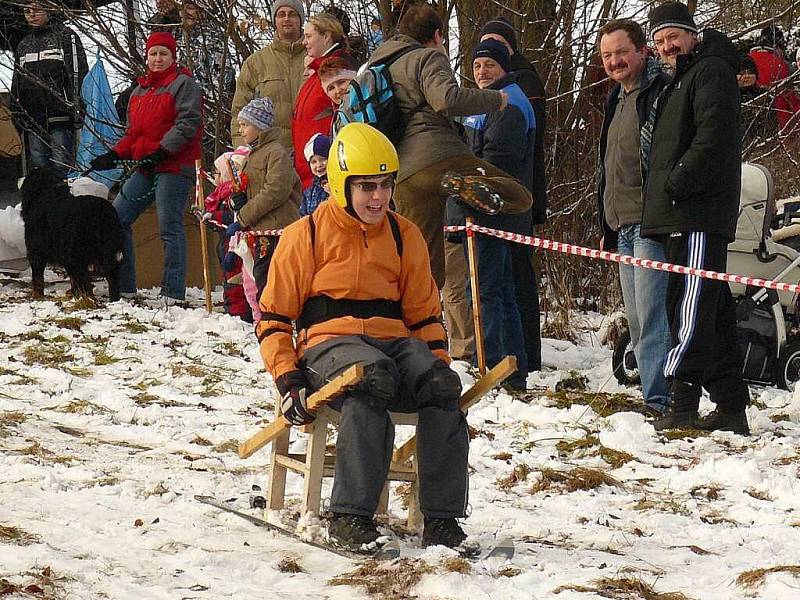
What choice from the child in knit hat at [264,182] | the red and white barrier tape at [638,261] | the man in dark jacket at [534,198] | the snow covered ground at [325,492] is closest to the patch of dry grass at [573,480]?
the snow covered ground at [325,492]

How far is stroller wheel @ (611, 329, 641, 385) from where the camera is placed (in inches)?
304

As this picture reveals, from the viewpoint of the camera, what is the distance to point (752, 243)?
7.69 metres

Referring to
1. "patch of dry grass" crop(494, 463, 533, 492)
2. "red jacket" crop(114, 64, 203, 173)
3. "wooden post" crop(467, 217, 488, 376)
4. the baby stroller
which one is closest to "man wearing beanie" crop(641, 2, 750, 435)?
"patch of dry grass" crop(494, 463, 533, 492)

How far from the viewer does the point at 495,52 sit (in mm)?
7523

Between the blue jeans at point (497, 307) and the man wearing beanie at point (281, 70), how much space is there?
2347 millimetres

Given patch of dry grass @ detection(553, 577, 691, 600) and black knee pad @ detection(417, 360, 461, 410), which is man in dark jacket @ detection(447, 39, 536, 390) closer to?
black knee pad @ detection(417, 360, 461, 410)

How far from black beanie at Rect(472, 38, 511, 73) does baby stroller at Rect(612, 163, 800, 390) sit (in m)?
1.61

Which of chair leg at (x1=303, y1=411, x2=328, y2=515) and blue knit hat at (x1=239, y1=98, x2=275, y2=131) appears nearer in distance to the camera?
chair leg at (x1=303, y1=411, x2=328, y2=515)

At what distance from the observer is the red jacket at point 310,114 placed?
8414mm

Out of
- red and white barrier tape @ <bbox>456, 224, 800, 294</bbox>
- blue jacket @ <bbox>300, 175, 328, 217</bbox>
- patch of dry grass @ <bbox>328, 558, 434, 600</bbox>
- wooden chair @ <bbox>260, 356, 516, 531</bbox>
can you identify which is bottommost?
patch of dry grass @ <bbox>328, 558, 434, 600</bbox>

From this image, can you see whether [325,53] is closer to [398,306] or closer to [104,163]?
[104,163]

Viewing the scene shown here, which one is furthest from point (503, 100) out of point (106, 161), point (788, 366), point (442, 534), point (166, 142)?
point (106, 161)

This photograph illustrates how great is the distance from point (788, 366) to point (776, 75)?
3.23m

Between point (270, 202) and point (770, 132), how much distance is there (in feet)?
14.2
